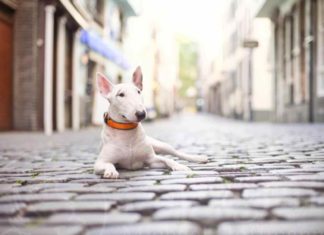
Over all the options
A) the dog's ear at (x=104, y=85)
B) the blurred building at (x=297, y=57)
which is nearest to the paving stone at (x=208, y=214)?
the dog's ear at (x=104, y=85)

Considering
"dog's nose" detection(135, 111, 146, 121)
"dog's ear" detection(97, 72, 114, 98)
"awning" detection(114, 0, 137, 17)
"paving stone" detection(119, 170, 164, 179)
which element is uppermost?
"awning" detection(114, 0, 137, 17)

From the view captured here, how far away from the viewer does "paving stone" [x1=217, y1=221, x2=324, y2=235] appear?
1915mm

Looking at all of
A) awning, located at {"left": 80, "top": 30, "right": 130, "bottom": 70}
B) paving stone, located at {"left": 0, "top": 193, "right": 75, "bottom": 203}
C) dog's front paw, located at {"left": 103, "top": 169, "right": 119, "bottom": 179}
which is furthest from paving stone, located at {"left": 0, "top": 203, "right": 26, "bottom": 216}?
awning, located at {"left": 80, "top": 30, "right": 130, "bottom": 70}

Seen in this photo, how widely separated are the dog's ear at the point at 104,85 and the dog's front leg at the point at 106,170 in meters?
0.63

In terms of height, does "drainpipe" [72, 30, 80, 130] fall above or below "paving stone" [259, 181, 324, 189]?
above

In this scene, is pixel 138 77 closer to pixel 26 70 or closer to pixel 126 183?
pixel 126 183

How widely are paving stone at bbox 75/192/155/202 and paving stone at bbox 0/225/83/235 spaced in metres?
0.62

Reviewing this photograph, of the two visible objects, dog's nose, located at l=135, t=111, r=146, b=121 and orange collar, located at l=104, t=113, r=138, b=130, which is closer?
dog's nose, located at l=135, t=111, r=146, b=121

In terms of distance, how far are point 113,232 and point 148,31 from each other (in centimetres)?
2859

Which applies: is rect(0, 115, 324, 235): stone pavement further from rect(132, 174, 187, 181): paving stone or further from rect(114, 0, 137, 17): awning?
rect(114, 0, 137, 17): awning

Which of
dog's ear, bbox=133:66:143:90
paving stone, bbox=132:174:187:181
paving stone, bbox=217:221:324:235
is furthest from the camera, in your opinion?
dog's ear, bbox=133:66:143:90

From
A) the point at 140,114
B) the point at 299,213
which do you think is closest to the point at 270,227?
the point at 299,213

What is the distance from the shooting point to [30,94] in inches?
468

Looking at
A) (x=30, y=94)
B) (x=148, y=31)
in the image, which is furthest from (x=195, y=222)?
(x=148, y=31)
